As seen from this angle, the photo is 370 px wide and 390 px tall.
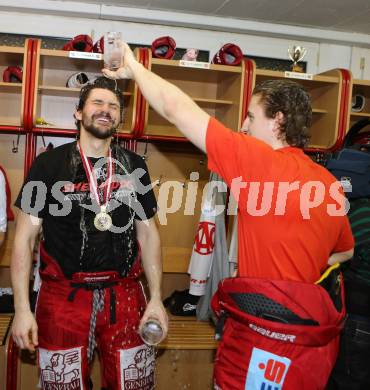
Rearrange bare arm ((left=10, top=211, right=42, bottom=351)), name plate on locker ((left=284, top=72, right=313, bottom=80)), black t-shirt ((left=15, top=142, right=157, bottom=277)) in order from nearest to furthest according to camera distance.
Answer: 1. bare arm ((left=10, top=211, right=42, bottom=351))
2. black t-shirt ((left=15, top=142, right=157, bottom=277))
3. name plate on locker ((left=284, top=72, right=313, bottom=80))

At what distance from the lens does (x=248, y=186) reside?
4.43 feet

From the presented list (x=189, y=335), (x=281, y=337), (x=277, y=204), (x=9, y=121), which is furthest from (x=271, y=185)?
(x=9, y=121)

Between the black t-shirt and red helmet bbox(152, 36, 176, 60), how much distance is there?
1145 mm

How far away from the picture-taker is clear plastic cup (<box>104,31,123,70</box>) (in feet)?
4.95

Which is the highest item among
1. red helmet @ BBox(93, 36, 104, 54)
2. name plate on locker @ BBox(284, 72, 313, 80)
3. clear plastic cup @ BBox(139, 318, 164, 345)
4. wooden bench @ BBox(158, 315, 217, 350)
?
red helmet @ BBox(93, 36, 104, 54)

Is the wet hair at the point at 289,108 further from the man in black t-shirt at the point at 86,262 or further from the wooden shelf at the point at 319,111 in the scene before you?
the wooden shelf at the point at 319,111

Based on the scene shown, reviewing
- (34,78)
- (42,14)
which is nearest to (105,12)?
(42,14)

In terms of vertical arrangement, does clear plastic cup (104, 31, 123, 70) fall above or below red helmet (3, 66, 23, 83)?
below

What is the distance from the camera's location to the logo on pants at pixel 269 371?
1.40 m

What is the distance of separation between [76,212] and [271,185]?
97cm

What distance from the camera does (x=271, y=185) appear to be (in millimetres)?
1331

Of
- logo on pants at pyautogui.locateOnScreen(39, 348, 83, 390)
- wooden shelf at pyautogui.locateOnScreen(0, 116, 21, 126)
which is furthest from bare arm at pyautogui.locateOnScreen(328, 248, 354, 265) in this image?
wooden shelf at pyautogui.locateOnScreen(0, 116, 21, 126)

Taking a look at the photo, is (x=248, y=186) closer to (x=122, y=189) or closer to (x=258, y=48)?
(x=122, y=189)

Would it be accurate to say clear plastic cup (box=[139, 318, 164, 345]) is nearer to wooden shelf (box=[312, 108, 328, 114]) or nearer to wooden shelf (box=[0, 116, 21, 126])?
wooden shelf (box=[0, 116, 21, 126])
